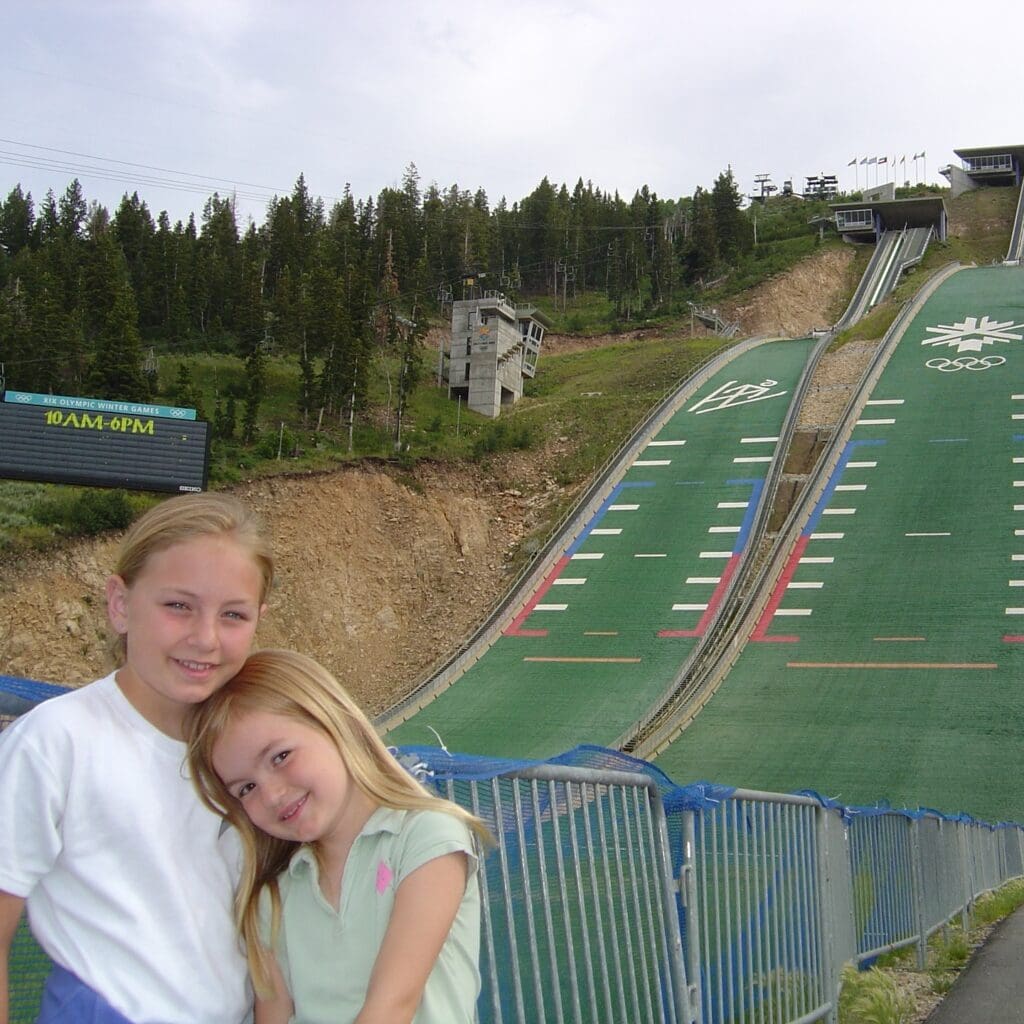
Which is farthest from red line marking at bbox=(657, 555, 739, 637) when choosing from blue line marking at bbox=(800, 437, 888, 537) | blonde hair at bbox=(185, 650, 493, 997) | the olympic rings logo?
blonde hair at bbox=(185, 650, 493, 997)

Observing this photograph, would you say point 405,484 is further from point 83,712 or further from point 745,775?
point 83,712

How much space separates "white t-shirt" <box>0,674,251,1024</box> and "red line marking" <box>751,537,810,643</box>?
2405 cm

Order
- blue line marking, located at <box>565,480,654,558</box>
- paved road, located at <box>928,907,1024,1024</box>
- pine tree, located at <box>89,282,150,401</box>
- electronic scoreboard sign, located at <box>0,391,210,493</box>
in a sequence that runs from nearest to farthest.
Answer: paved road, located at <box>928,907,1024,1024</box>, electronic scoreboard sign, located at <box>0,391,210,493</box>, blue line marking, located at <box>565,480,654,558</box>, pine tree, located at <box>89,282,150,401</box>

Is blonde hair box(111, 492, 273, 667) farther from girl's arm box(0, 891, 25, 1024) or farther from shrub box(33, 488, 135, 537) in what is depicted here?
shrub box(33, 488, 135, 537)

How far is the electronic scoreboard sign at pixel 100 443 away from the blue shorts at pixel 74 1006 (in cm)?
2426

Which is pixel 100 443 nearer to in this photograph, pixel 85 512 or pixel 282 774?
pixel 85 512

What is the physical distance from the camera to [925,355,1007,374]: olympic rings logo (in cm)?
4094

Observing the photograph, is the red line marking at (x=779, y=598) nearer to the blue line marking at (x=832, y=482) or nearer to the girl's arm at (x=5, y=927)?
the blue line marking at (x=832, y=482)

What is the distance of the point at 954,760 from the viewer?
19.7m

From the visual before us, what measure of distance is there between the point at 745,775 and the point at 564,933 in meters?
16.5

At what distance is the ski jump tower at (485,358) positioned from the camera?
46938mm

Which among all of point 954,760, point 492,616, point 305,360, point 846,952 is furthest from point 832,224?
point 846,952

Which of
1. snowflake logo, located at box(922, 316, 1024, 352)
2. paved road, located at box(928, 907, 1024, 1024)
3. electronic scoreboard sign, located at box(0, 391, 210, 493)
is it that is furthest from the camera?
snowflake logo, located at box(922, 316, 1024, 352)

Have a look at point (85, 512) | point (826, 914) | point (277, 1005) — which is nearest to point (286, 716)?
point (277, 1005)
